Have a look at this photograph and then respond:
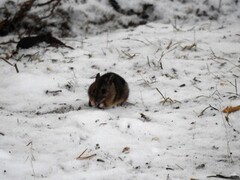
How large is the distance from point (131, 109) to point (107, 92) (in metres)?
0.35

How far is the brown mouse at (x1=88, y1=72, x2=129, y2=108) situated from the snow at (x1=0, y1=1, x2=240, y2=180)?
114 mm

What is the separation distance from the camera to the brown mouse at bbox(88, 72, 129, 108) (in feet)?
13.7

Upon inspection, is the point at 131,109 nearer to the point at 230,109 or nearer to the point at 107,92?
the point at 107,92

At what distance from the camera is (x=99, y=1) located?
22.6 feet

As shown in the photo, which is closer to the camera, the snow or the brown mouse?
the snow

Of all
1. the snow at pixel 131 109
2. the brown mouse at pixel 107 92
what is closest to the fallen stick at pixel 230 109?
the snow at pixel 131 109

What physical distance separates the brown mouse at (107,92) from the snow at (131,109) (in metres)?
0.11

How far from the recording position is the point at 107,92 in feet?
13.9

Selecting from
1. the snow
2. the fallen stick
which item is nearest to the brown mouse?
the snow

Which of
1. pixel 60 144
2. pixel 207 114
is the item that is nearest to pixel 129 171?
pixel 60 144

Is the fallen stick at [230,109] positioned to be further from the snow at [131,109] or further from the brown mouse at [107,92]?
the brown mouse at [107,92]

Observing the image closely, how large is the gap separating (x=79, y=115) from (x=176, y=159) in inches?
47.1

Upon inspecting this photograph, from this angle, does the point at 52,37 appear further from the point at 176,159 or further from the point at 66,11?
the point at 176,159

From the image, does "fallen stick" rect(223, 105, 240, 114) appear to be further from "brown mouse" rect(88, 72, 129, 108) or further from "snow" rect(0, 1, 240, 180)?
"brown mouse" rect(88, 72, 129, 108)
